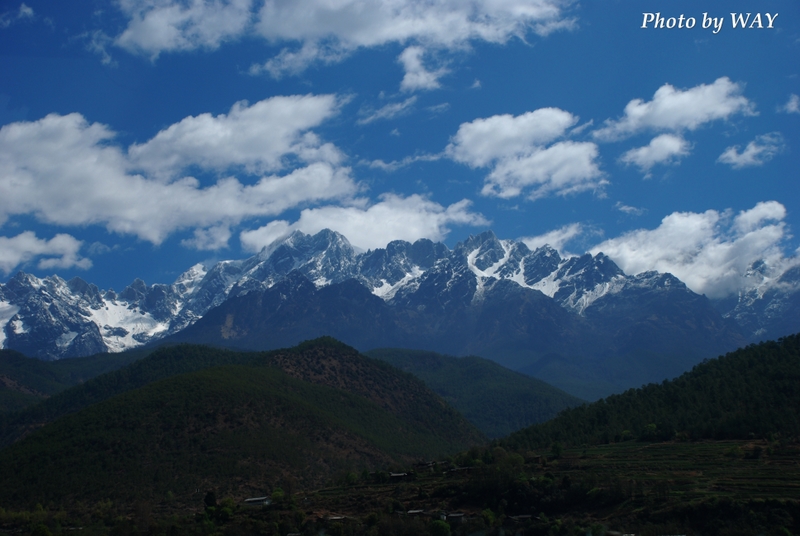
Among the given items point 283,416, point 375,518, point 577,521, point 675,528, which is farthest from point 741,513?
point 283,416

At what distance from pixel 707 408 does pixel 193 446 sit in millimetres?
99781

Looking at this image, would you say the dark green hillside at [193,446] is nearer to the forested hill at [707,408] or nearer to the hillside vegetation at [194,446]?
the hillside vegetation at [194,446]

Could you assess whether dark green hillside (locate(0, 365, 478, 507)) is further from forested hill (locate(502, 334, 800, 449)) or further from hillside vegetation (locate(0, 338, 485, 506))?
forested hill (locate(502, 334, 800, 449))

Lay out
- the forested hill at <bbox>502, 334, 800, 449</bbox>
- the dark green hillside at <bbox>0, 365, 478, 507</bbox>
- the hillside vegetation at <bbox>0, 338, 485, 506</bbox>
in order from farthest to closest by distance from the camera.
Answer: the hillside vegetation at <bbox>0, 338, 485, 506</bbox>
the dark green hillside at <bbox>0, 365, 478, 507</bbox>
the forested hill at <bbox>502, 334, 800, 449</bbox>

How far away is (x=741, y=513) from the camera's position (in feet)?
→ 269

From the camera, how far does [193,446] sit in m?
160

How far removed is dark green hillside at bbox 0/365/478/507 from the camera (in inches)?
5605

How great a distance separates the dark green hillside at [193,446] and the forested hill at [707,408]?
44999mm

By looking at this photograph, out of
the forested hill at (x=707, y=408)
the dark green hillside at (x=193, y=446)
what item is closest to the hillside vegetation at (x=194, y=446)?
the dark green hillside at (x=193, y=446)

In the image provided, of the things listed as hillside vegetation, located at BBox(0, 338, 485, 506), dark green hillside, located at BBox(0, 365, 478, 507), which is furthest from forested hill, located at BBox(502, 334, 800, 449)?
dark green hillside, located at BBox(0, 365, 478, 507)

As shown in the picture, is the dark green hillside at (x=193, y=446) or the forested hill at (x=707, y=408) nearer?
the forested hill at (x=707, y=408)

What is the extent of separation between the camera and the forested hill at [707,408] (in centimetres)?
12254

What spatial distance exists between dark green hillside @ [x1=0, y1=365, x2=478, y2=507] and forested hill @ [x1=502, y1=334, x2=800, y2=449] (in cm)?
4500

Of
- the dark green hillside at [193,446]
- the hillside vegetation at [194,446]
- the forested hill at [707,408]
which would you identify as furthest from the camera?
the hillside vegetation at [194,446]
